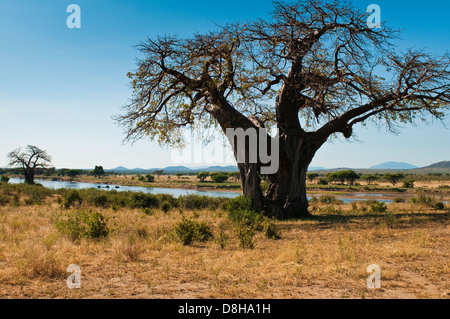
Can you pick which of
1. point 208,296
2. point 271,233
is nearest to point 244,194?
point 271,233

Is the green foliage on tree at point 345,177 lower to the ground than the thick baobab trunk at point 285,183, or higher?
lower

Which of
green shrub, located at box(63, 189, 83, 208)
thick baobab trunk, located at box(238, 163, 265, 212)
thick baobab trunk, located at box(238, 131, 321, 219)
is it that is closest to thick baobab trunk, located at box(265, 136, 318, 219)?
thick baobab trunk, located at box(238, 131, 321, 219)

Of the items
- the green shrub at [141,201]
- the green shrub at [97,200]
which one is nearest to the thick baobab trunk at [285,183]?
the green shrub at [141,201]

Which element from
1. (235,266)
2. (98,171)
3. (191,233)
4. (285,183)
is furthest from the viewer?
(98,171)

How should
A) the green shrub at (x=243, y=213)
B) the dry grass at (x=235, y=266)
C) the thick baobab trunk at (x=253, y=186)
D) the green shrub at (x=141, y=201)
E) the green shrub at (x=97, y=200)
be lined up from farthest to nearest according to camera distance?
the green shrub at (x=97, y=200) → the green shrub at (x=141, y=201) → the thick baobab trunk at (x=253, y=186) → the green shrub at (x=243, y=213) → the dry grass at (x=235, y=266)

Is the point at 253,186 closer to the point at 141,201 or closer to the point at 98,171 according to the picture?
the point at 141,201

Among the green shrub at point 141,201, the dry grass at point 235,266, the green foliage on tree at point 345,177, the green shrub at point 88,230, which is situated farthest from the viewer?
the green foliage on tree at point 345,177

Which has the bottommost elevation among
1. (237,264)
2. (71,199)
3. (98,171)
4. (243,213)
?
(71,199)

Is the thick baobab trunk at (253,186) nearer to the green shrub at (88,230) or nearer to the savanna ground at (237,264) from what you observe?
the savanna ground at (237,264)

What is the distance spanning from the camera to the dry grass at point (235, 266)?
4.47 meters

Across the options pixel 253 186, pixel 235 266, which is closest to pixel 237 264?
pixel 235 266

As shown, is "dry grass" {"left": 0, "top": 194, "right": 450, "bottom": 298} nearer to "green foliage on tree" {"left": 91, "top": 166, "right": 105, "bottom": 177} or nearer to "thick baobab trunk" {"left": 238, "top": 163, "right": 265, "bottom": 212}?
"thick baobab trunk" {"left": 238, "top": 163, "right": 265, "bottom": 212}

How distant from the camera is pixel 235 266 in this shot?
5.62 m

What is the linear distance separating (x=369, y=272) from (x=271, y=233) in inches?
141
